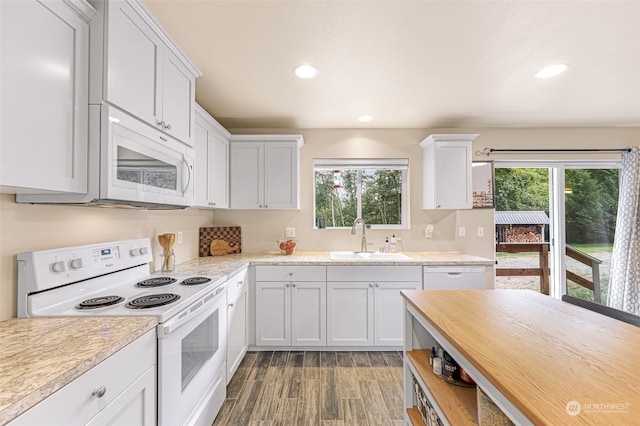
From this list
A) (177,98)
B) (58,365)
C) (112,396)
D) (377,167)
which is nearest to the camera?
(58,365)

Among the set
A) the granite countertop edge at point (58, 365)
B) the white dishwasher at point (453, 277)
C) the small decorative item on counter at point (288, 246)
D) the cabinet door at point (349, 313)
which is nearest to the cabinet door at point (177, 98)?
the granite countertop edge at point (58, 365)

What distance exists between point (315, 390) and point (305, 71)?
239 cm

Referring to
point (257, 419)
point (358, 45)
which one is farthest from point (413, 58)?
point (257, 419)

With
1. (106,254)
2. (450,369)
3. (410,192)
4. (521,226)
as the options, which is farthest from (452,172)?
(106,254)

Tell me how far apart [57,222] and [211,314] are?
923mm

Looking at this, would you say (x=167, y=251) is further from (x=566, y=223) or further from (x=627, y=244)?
(x=627, y=244)

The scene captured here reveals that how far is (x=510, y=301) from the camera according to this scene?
136cm

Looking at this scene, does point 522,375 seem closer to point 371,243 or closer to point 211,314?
point 211,314

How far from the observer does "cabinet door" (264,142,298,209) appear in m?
2.98

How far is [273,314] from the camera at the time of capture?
2.63m

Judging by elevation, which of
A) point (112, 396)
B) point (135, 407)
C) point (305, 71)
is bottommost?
point (135, 407)

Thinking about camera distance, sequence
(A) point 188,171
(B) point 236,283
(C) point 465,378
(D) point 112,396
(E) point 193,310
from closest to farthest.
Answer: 1. (D) point 112,396
2. (C) point 465,378
3. (E) point 193,310
4. (A) point 188,171
5. (B) point 236,283

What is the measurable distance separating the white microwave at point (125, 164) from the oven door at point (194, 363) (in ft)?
2.01

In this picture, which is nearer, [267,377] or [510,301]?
[510,301]
